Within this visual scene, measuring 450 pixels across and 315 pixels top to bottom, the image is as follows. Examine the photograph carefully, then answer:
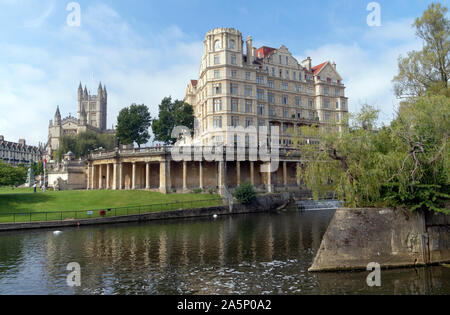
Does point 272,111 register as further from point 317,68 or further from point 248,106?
point 317,68

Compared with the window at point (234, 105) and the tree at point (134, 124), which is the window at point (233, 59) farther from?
the tree at point (134, 124)

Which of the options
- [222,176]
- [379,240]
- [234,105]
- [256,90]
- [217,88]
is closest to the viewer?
[379,240]

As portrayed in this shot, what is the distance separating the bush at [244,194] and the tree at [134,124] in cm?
3974

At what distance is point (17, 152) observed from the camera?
589 feet

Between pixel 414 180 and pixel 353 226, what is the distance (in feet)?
13.6

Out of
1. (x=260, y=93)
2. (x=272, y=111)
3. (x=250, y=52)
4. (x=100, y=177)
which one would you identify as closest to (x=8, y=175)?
(x=100, y=177)

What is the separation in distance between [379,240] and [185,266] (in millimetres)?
10462

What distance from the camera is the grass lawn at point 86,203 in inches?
1414

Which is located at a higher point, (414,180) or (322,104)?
(322,104)

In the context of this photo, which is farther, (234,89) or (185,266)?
(234,89)

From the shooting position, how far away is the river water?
13805mm
